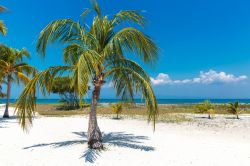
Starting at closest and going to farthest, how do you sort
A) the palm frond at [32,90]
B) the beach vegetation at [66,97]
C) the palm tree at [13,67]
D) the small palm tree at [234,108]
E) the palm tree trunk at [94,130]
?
1. the palm frond at [32,90]
2. the palm tree trunk at [94,130]
3. the palm tree at [13,67]
4. the small palm tree at [234,108]
5. the beach vegetation at [66,97]

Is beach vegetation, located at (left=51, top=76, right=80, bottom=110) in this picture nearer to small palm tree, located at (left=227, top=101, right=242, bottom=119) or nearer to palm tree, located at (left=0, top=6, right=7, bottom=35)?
small palm tree, located at (left=227, top=101, right=242, bottom=119)

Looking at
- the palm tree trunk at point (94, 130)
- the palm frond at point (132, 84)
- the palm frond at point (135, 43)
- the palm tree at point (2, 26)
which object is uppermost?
the palm tree at point (2, 26)

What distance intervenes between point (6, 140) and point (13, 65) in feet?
44.6

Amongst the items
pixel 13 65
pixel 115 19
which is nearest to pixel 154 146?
pixel 115 19

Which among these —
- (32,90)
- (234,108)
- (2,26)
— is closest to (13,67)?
(2,26)

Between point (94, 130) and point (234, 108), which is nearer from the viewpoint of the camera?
point (94, 130)

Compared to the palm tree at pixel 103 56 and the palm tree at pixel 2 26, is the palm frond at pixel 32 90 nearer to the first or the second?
the palm tree at pixel 103 56

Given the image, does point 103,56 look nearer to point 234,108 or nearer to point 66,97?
point 234,108

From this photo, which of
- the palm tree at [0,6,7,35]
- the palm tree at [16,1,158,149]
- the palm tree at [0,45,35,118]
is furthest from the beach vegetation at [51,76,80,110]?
the palm tree at [16,1,158,149]

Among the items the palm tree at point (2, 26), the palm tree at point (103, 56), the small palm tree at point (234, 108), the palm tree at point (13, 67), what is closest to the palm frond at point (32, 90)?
the palm tree at point (103, 56)

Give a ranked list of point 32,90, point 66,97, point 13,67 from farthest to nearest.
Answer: point 66,97 → point 13,67 → point 32,90

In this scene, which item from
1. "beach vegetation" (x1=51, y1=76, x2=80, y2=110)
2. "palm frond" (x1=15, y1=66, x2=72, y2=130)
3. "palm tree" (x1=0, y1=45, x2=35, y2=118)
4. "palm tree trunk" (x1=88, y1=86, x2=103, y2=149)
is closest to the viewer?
"palm frond" (x1=15, y1=66, x2=72, y2=130)

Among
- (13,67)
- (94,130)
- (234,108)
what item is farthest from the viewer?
(234,108)

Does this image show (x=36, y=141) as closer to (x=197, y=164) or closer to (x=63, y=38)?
(x=63, y=38)
